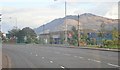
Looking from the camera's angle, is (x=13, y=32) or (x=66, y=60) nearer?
(x=66, y=60)

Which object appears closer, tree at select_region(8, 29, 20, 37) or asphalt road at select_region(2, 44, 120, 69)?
asphalt road at select_region(2, 44, 120, 69)

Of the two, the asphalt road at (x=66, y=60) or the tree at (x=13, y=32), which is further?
the tree at (x=13, y=32)

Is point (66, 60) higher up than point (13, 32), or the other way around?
point (13, 32)

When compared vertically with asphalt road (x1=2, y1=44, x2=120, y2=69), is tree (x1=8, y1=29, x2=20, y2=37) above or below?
above

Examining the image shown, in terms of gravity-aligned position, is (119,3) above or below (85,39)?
above

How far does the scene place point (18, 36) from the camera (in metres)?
187

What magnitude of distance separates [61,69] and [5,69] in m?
3.40

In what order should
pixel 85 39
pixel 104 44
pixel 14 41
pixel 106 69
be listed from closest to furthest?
pixel 106 69, pixel 104 44, pixel 85 39, pixel 14 41

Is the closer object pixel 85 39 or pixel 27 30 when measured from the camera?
pixel 85 39

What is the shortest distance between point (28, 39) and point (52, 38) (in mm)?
22614

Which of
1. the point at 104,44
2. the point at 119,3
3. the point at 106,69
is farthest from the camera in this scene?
the point at 104,44

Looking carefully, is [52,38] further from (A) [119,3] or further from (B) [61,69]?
(B) [61,69]

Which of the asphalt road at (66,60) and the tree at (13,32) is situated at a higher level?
the tree at (13,32)

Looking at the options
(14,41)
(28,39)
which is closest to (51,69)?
(28,39)
